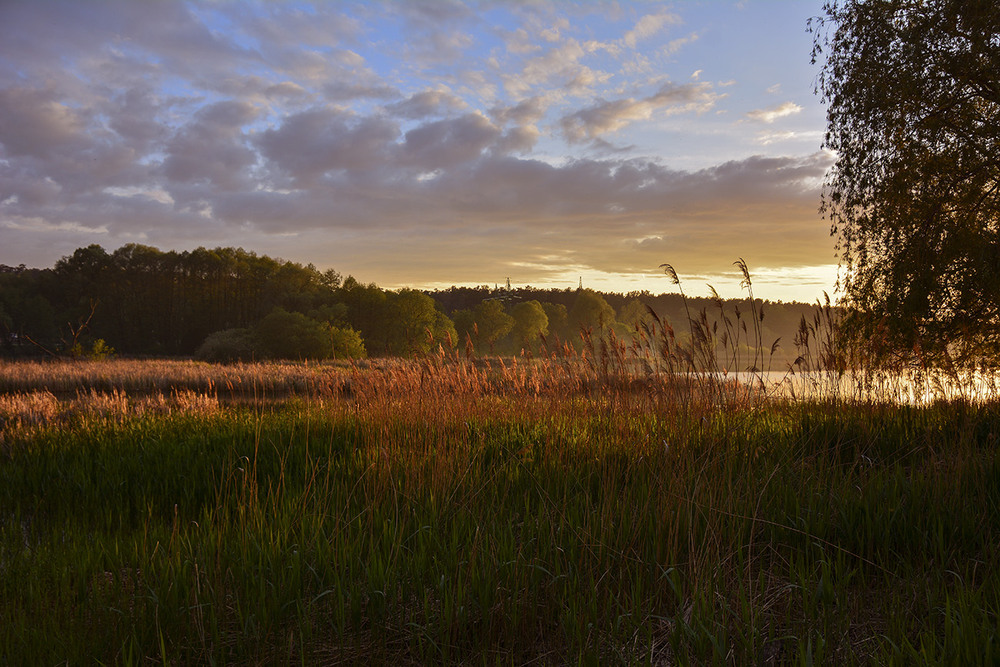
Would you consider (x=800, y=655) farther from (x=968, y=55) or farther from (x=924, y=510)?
(x=968, y=55)

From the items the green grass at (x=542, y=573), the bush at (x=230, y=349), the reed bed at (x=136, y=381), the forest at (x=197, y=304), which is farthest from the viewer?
the forest at (x=197, y=304)

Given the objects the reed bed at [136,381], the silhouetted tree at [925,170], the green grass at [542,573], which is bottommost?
the reed bed at [136,381]

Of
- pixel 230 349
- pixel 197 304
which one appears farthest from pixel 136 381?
pixel 197 304

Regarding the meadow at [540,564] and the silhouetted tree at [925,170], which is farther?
the silhouetted tree at [925,170]

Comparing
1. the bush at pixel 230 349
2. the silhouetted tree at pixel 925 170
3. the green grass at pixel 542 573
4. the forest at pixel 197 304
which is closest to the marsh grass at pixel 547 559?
the green grass at pixel 542 573

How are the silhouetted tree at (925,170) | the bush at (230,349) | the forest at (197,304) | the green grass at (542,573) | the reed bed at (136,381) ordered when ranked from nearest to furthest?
1. the green grass at (542,573)
2. the silhouetted tree at (925,170)
3. the reed bed at (136,381)
4. the bush at (230,349)
5. the forest at (197,304)

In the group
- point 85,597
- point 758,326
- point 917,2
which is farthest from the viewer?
point 917,2

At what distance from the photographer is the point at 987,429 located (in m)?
6.61

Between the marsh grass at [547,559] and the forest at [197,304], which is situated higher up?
the forest at [197,304]

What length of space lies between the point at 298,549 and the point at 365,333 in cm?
6038

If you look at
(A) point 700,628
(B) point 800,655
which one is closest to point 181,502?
(A) point 700,628

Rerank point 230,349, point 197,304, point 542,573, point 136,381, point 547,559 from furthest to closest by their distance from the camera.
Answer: point 197,304 → point 230,349 → point 136,381 → point 547,559 → point 542,573

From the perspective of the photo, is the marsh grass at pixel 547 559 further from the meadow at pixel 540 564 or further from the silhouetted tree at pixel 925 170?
the silhouetted tree at pixel 925 170

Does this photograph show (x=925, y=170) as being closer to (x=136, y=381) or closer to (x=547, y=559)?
(x=547, y=559)
